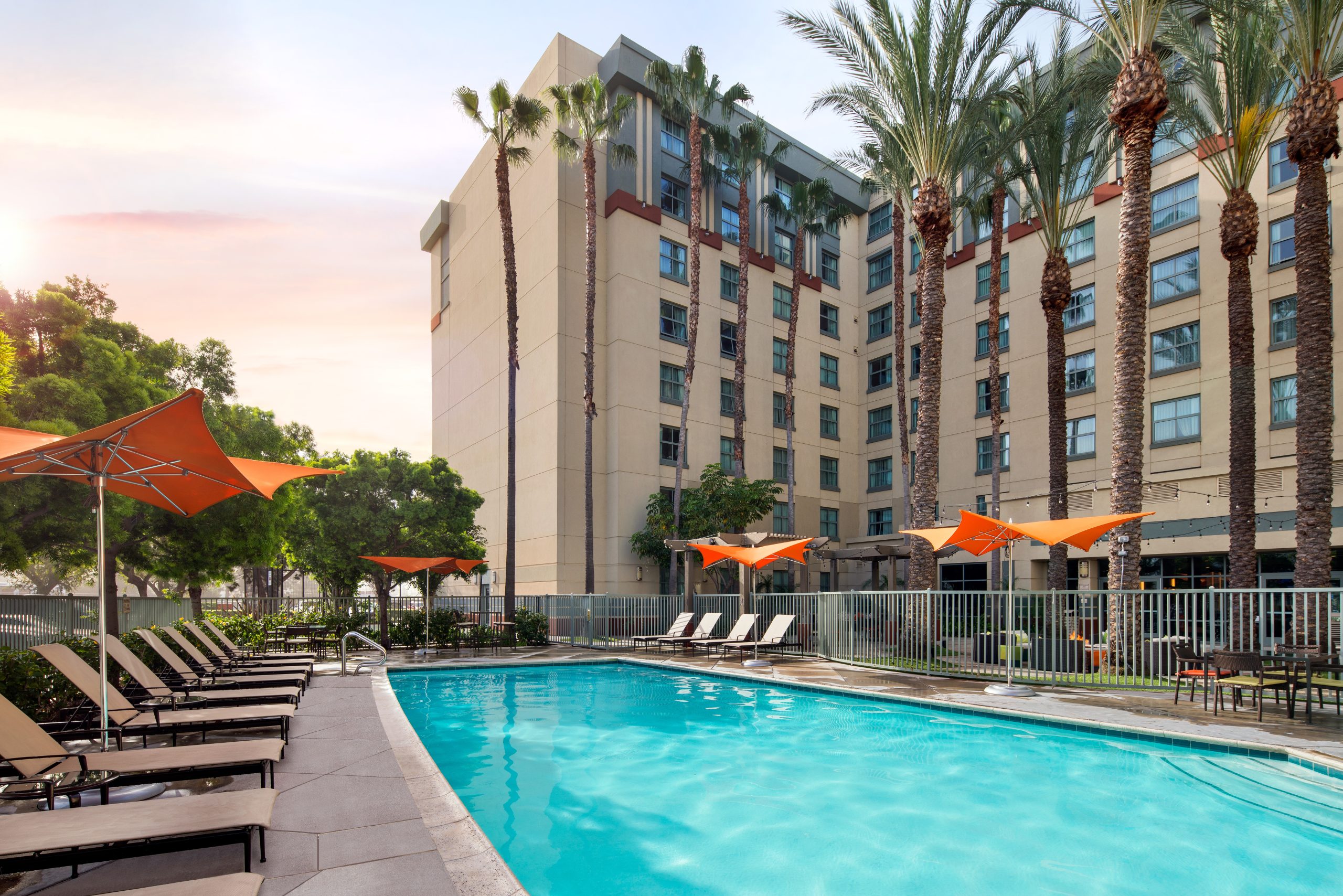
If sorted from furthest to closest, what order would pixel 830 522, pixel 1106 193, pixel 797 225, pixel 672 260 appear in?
1. pixel 830 522
2. pixel 797 225
3. pixel 672 260
4. pixel 1106 193

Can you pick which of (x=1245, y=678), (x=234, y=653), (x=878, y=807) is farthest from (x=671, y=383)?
(x=878, y=807)

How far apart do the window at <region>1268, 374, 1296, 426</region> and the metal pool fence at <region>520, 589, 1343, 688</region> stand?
691cm

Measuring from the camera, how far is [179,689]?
920 cm

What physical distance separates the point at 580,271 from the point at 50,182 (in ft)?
72.5

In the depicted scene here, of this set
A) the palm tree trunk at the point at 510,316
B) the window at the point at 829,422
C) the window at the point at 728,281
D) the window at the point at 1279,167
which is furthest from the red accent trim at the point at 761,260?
the window at the point at 1279,167

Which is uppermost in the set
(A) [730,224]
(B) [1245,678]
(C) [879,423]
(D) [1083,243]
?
(A) [730,224]

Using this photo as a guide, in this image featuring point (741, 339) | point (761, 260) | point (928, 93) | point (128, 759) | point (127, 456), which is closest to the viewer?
point (128, 759)

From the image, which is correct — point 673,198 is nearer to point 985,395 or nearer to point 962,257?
point 962,257

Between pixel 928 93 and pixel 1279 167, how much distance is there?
15.3m

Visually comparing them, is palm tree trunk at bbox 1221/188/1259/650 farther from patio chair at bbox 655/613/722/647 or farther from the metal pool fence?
patio chair at bbox 655/613/722/647

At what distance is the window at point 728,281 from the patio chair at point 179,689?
29.1m

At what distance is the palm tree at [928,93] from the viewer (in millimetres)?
17000

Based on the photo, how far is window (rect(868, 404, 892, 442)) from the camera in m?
39.7

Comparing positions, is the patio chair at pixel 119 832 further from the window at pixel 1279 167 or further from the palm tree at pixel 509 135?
the window at pixel 1279 167
